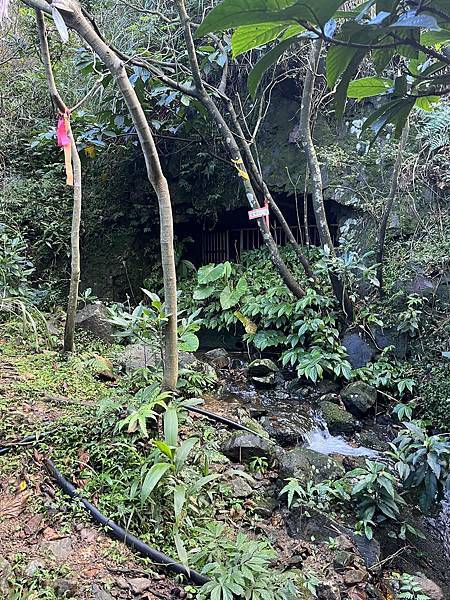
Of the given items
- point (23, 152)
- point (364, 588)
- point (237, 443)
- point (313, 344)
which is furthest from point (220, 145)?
point (364, 588)

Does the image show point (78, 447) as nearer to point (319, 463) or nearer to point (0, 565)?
point (0, 565)

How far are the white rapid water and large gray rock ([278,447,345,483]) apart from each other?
61cm

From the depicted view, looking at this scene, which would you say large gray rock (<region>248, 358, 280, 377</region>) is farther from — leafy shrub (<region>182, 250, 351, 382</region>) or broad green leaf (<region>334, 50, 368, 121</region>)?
broad green leaf (<region>334, 50, 368, 121</region>)

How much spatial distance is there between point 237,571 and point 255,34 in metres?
1.86

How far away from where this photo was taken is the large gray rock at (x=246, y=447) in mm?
2881

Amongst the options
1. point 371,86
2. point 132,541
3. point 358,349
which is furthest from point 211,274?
point 371,86

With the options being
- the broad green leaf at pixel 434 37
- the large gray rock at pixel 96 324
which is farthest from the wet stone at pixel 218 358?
the broad green leaf at pixel 434 37

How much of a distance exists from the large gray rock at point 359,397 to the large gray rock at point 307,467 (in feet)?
3.90

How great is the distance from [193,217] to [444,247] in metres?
3.95

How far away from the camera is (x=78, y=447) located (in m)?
2.32

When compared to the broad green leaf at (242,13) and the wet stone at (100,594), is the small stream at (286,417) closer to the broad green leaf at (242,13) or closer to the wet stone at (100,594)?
the wet stone at (100,594)

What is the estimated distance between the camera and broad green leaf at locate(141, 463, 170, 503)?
1.87m

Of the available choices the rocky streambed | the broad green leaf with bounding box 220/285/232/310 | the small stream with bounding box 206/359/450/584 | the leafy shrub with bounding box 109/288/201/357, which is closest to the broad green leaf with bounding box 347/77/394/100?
the leafy shrub with bounding box 109/288/201/357

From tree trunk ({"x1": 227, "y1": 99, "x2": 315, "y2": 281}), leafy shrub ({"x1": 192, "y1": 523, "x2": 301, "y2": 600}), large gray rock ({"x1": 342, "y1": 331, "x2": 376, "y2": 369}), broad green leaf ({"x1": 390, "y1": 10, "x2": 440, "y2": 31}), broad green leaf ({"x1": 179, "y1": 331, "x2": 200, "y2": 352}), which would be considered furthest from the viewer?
tree trunk ({"x1": 227, "y1": 99, "x2": 315, "y2": 281})
